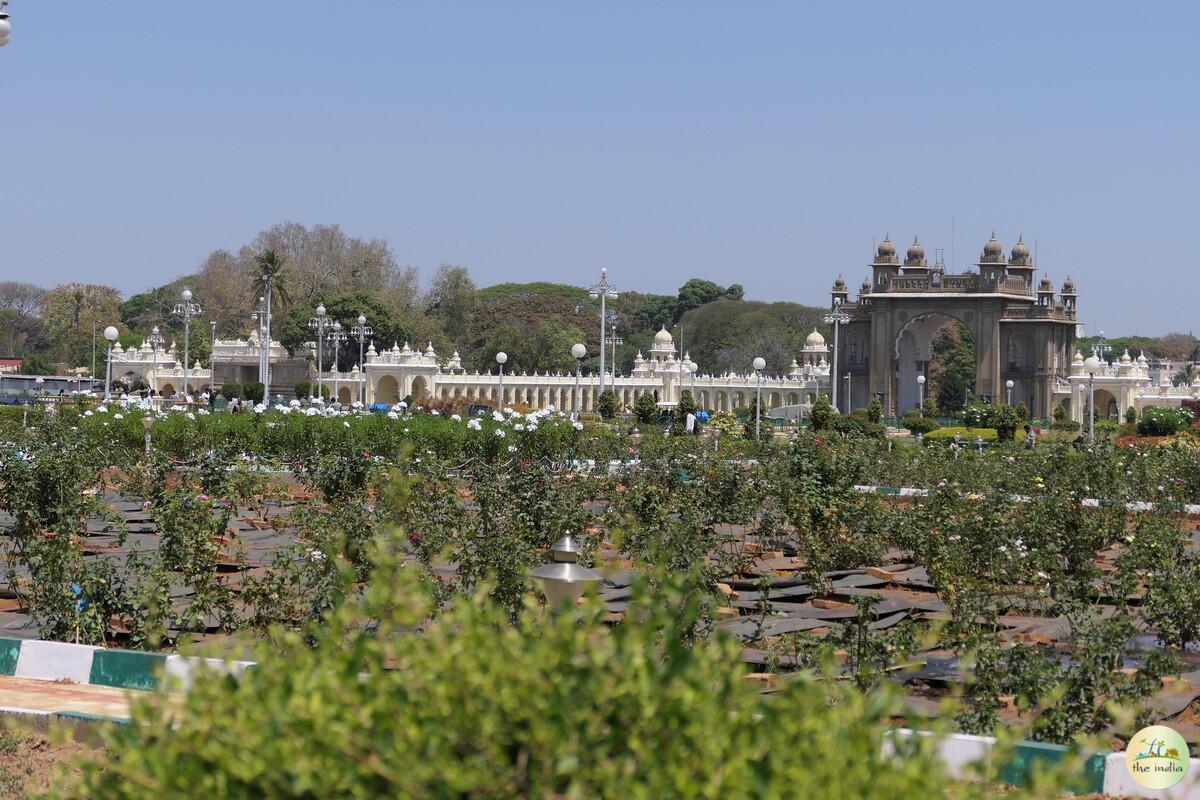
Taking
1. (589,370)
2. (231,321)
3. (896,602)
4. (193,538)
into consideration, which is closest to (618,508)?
(896,602)

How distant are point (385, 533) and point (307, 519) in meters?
1.14

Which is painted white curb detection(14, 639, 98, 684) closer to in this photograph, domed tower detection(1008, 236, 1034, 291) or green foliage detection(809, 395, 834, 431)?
green foliage detection(809, 395, 834, 431)

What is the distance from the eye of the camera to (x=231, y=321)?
280ft

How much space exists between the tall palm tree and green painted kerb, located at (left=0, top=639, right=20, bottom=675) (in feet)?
190

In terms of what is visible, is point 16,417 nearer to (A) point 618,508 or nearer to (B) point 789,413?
(A) point 618,508

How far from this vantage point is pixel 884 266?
239 ft

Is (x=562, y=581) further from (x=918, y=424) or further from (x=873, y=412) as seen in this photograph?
(x=918, y=424)

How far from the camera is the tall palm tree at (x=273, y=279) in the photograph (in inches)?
2761

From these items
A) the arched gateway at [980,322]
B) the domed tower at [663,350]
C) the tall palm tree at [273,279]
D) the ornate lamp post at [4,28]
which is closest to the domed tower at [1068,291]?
the arched gateway at [980,322]

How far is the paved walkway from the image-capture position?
7723mm

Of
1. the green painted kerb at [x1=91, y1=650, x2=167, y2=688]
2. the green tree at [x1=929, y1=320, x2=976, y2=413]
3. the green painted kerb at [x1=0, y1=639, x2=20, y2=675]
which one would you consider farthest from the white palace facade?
the green painted kerb at [x1=91, y1=650, x2=167, y2=688]

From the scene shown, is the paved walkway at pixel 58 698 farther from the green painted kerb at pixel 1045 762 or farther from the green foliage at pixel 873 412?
the green foliage at pixel 873 412

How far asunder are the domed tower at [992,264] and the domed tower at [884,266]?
371 cm

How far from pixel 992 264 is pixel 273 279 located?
31967 mm
